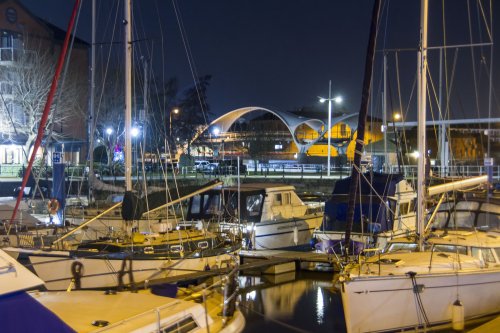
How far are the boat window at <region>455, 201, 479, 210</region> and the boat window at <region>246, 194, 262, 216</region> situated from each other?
25.3 feet

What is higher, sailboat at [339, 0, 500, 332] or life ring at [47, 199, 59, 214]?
life ring at [47, 199, 59, 214]

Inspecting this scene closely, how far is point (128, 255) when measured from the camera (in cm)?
1258

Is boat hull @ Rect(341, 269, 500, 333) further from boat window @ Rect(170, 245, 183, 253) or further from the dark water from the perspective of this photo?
boat window @ Rect(170, 245, 183, 253)

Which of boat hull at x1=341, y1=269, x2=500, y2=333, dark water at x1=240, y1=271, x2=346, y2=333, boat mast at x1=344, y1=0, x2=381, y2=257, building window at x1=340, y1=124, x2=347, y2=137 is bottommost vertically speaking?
dark water at x1=240, y1=271, x2=346, y2=333

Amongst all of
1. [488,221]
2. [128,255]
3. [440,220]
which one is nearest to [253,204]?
[440,220]

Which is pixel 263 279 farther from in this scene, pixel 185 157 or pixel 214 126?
pixel 214 126

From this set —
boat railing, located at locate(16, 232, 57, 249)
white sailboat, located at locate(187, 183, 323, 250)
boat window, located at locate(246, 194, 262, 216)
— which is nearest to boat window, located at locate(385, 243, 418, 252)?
white sailboat, located at locate(187, 183, 323, 250)

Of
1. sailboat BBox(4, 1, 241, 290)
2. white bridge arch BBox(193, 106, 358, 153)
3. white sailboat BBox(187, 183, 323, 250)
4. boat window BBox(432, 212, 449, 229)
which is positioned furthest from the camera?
white bridge arch BBox(193, 106, 358, 153)

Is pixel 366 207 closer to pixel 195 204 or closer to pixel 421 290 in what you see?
pixel 195 204

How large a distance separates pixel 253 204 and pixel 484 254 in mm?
10227

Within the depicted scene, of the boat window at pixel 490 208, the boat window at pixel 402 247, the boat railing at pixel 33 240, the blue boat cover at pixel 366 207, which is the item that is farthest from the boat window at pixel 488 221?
the boat railing at pixel 33 240

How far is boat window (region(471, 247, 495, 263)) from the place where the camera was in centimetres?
1284

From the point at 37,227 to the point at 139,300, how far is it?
9.57 meters

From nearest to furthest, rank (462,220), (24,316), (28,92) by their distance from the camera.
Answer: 1. (24,316)
2. (462,220)
3. (28,92)
